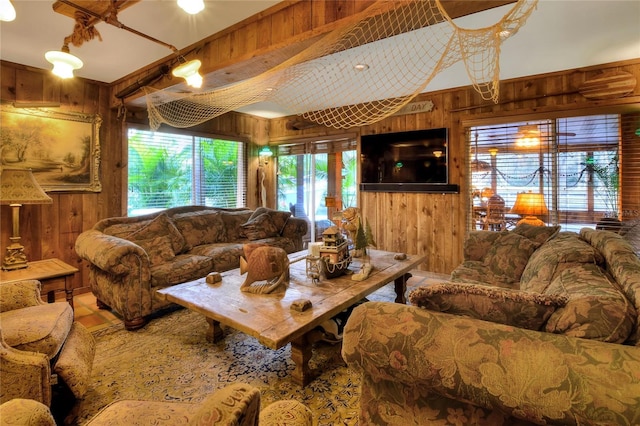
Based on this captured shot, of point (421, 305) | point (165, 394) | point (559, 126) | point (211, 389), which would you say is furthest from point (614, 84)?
point (165, 394)

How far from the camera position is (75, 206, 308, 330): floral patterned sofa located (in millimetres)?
2678

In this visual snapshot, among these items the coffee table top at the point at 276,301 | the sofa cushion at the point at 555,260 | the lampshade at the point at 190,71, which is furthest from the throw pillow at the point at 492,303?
the lampshade at the point at 190,71

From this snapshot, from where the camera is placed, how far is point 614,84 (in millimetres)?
3221

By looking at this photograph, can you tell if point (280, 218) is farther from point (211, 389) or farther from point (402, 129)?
point (211, 389)

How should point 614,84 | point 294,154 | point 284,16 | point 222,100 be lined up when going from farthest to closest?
point 294,154 < point 614,84 < point 222,100 < point 284,16

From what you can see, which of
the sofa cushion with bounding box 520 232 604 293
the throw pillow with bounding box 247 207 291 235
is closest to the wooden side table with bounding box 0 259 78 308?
the throw pillow with bounding box 247 207 291 235

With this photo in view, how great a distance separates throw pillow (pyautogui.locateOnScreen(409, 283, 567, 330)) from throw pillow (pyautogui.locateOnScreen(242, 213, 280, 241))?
3.26 metres

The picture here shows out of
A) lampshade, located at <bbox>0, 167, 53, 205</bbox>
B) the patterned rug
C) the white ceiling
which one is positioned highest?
the white ceiling

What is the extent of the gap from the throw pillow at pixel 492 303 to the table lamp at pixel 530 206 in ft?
8.97

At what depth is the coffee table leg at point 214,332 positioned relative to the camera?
2.43m

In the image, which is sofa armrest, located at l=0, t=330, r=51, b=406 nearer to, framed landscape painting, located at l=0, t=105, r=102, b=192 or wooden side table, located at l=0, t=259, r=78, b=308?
wooden side table, located at l=0, t=259, r=78, b=308

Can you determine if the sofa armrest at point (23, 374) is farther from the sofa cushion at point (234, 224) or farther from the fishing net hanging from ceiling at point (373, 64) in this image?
the sofa cushion at point (234, 224)

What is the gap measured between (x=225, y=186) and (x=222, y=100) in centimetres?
278

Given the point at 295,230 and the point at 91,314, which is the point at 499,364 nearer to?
the point at 91,314
